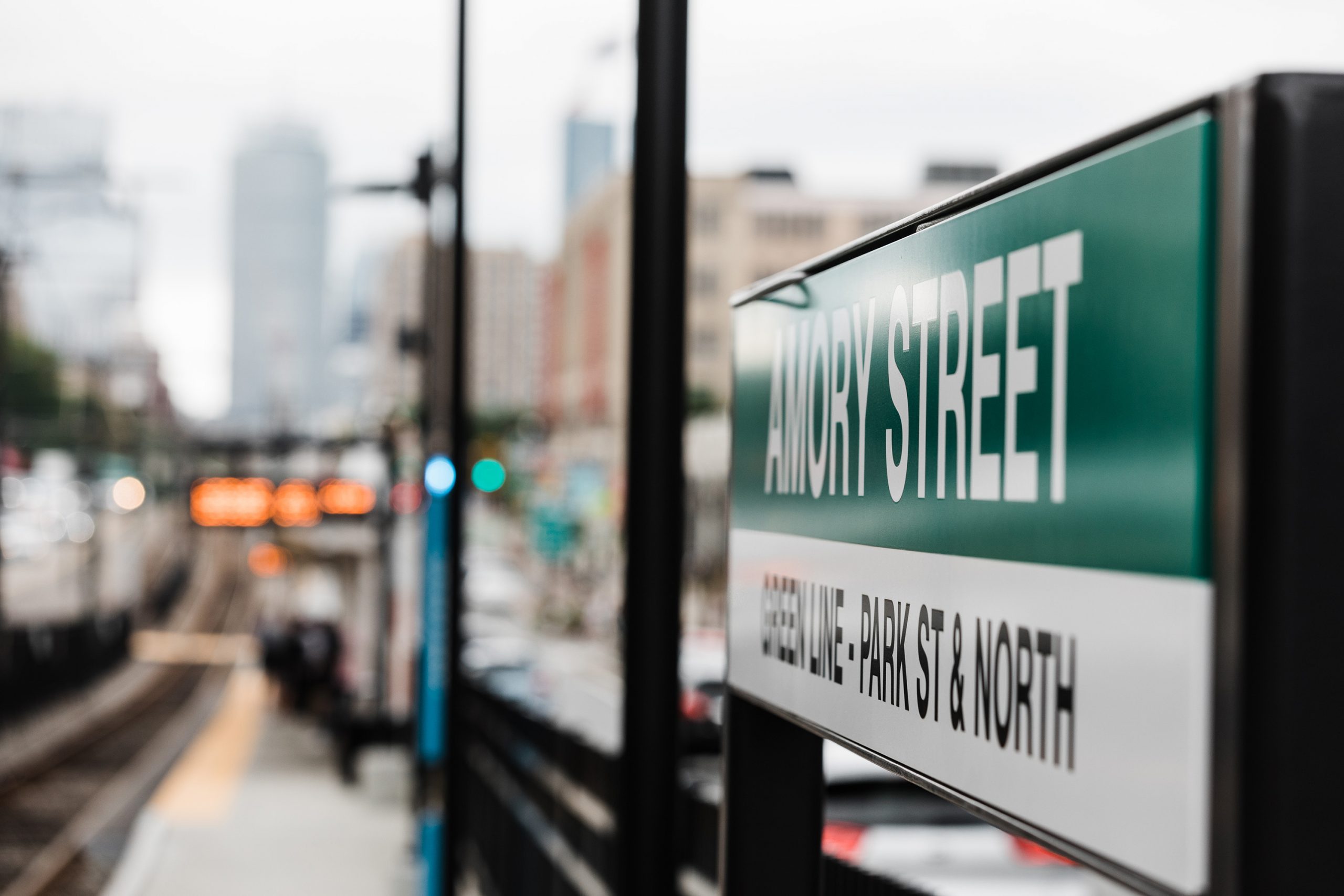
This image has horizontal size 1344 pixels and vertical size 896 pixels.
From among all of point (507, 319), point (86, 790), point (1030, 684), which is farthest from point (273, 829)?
point (507, 319)

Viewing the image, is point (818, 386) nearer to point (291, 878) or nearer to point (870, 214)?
point (291, 878)

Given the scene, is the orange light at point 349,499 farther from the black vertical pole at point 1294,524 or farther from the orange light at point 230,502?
the black vertical pole at point 1294,524

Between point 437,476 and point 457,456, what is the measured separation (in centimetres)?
316

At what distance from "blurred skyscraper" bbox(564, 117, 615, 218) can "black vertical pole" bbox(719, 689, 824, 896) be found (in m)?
43.1

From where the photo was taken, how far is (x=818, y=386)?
1.76m

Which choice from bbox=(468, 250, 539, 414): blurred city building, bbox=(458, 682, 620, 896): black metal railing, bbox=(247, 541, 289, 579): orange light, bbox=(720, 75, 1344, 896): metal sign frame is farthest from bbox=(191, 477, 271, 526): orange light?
bbox=(468, 250, 539, 414): blurred city building

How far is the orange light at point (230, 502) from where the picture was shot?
21.9 metres

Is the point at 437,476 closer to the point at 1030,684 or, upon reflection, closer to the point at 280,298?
the point at 1030,684

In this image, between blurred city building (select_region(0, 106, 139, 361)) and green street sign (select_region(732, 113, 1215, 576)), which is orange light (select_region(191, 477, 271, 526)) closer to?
blurred city building (select_region(0, 106, 139, 361))

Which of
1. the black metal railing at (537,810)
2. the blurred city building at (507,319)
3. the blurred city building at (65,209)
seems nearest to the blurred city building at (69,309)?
the blurred city building at (65,209)

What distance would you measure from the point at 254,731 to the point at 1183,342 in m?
29.3

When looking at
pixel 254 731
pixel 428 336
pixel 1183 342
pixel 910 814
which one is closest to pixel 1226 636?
pixel 1183 342

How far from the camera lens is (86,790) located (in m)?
20.7

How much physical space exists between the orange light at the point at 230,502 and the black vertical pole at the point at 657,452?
68.3ft
